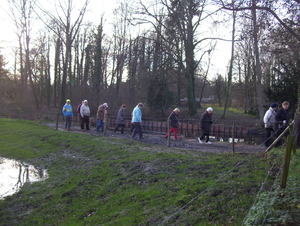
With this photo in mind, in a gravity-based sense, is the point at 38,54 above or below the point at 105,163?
above

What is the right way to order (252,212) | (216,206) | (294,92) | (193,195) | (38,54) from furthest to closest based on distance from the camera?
(38,54) → (294,92) → (193,195) → (216,206) → (252,212)

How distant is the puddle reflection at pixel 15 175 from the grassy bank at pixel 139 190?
40 centimetres

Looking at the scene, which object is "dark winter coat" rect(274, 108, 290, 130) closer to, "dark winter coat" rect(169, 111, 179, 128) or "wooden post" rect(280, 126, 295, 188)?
"dark winter coat" rect(169, 111, 179, 128)

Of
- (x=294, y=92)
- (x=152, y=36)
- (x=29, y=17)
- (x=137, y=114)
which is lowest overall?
(x=137, y=114)

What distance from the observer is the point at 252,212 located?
4.82 metres

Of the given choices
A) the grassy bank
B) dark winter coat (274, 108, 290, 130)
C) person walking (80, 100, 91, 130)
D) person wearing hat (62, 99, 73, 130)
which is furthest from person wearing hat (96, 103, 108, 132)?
dark winter coat (274, 108, 290, 130)

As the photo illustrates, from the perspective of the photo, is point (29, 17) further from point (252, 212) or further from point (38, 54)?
point (252, 212)

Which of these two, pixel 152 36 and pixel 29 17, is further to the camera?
pixel 29 17

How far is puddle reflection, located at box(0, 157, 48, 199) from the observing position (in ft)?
33.6

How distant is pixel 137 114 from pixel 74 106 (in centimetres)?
1775

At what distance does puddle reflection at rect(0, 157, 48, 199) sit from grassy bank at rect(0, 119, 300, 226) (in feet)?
1.30

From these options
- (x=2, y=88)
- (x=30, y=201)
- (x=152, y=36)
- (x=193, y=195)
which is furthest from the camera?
(x=2, y=88)

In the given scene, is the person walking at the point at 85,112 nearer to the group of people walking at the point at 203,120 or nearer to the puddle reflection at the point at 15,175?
the group of people walking at the point at 203,120

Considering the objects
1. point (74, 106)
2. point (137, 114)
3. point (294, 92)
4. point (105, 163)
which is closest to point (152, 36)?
point (74, 106)
